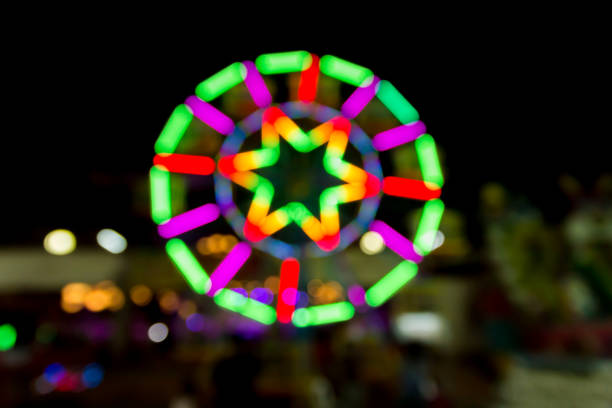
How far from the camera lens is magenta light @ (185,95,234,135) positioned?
4555mm

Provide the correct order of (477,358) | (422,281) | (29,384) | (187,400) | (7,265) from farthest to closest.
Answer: (422,281) < (477,358) < (7,265) < (29,384) < (187,400)

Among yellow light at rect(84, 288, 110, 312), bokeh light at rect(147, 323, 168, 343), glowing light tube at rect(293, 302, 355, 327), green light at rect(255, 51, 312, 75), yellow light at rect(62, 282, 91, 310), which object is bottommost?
bokeh light at rect(147, 323, 168, 343)

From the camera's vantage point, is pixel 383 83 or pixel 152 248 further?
pixel 152 248

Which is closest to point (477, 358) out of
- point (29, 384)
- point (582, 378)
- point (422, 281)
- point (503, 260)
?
point (422, 281)

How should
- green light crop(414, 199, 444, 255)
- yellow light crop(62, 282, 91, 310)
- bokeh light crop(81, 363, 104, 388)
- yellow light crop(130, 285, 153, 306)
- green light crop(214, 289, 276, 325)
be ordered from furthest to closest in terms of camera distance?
yellow light crop(130, 285, 153, 306)
yellow light crop(62, 282, 91, 310)
bokeh light crop(81, 363, 104, 388)
green light crop(414, 199, 444, 255)
green light crop(214, 289, 276, 325)

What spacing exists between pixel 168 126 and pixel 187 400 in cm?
255

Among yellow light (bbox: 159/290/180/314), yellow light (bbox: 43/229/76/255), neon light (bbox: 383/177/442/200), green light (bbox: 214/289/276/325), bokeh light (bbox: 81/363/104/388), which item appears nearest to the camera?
green light (bbox: 214/289/276/325)

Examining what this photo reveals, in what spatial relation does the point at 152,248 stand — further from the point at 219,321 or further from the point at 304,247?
the point at 304,247

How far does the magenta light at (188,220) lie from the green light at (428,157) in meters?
1.65

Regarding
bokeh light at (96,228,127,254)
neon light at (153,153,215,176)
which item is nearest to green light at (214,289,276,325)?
neon light at (153,153,215,176)

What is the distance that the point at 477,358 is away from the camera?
1331 cm

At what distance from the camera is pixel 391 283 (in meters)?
4.28

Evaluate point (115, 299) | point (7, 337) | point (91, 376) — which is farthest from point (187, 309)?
point (7, 337)

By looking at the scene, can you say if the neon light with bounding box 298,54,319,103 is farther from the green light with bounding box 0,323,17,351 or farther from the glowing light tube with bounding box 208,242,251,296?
the green light with bounding box 0,323,17,351
